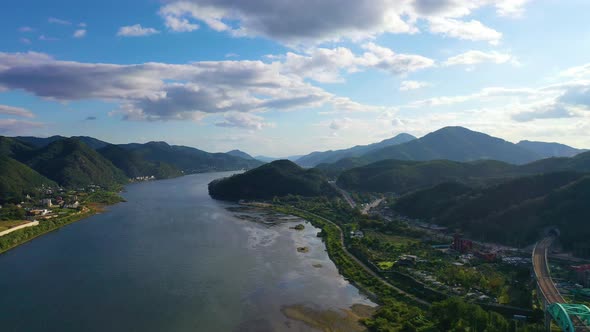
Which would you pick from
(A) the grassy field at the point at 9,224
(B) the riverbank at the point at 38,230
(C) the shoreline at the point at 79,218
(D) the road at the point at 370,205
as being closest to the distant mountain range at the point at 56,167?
(C) the shoreline at the point at 79,218

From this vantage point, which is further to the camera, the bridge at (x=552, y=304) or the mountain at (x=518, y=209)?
the mountain at (x=518, y=209)

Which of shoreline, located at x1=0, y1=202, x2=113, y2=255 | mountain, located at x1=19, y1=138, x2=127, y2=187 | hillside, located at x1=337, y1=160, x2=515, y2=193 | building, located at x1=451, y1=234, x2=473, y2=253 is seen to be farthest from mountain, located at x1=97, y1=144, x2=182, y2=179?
building, located at x1=451, y1=234, x2=473, y2=253

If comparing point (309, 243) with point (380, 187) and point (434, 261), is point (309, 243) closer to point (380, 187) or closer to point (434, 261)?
point (434, 261)

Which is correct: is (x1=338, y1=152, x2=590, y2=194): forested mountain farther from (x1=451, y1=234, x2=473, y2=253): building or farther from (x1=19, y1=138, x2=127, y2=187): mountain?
(x1=19, y1=138, x2=127, y2=187): mountain

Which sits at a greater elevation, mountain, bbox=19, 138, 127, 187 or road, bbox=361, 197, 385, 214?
mountain, bbox=19, 138, 127, 187

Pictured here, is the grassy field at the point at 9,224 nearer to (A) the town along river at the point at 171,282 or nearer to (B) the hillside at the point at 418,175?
(A) the town along river at the point at 171,282

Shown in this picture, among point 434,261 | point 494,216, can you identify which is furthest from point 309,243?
point 494,216
